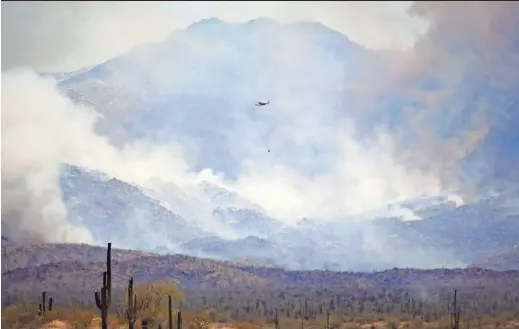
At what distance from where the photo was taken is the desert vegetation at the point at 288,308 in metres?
82.7

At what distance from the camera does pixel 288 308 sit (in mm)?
112750

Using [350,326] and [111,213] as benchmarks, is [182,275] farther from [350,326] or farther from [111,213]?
[350,326]

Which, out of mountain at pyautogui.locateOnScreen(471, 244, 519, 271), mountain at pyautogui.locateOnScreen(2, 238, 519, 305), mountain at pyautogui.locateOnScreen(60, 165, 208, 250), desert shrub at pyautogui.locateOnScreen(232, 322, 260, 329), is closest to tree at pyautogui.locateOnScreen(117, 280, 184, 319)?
desert shrub at pyautogui.locateOnScreen(232, 322, 260, 329)

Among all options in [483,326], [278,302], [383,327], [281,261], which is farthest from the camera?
[281,261]

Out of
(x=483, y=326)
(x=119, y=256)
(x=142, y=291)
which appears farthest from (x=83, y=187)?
(x=483, y=326)

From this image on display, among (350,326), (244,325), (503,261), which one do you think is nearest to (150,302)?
(244,325)

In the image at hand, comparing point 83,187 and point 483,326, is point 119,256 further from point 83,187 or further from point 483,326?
point 483,326

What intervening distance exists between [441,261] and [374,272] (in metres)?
12.1

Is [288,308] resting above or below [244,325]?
above

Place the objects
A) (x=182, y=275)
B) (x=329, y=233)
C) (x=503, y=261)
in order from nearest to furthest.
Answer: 1. (x=503, y=261)
2. (x=182, y=275)
3. (x=329, y=233)

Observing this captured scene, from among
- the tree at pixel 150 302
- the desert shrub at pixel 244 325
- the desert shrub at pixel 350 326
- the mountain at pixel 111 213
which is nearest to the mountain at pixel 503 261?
the desert shrub at pixel 350 326

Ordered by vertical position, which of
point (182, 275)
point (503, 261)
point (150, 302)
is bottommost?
point (150, 302)

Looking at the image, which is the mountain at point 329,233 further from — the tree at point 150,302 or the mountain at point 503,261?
the tree at point 150,302

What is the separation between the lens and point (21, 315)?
8662 cm
